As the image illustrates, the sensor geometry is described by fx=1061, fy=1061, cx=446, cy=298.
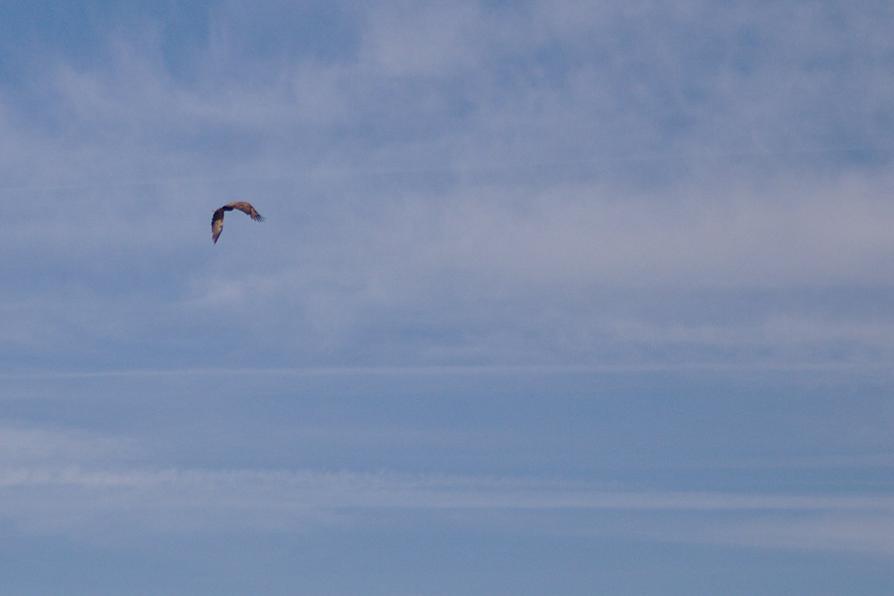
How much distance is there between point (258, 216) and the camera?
104 m

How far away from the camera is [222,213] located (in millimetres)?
114562

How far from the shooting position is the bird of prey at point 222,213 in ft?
346

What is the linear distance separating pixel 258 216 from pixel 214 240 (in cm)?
586

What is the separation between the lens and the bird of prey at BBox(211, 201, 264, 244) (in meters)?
106

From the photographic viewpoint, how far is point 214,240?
106312mm
